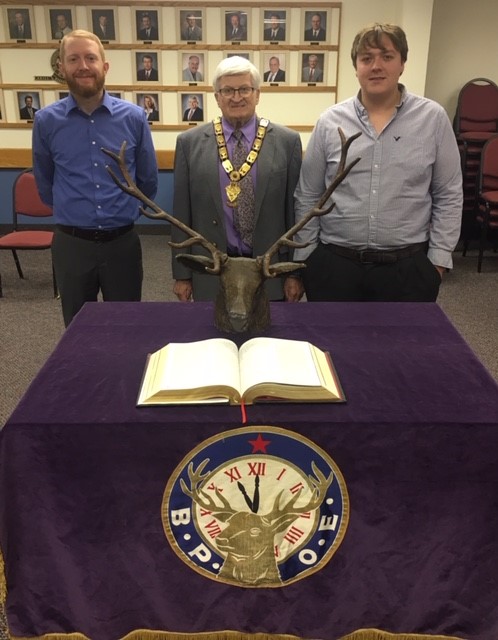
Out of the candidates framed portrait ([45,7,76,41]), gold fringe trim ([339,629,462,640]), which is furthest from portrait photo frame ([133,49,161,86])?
gold fringe trim ([339,629,462,640])

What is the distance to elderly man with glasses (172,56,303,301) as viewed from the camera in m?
2.35

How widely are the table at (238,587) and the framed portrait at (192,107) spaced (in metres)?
5.29

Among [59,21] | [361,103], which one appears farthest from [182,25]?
[361,103]

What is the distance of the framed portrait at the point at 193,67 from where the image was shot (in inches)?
236

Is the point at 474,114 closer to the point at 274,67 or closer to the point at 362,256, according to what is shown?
the point at 274,67

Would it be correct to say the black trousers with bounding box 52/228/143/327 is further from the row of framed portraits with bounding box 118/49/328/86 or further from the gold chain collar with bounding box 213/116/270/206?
the row of framed portraits with bounding box 118/49/328/86

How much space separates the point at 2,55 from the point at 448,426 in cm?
624

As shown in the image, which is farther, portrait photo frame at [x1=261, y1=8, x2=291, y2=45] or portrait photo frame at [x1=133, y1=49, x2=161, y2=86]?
portrait photo frame at [x1=133, y1=49, x2=161, y2=86]

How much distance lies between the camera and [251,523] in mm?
1370

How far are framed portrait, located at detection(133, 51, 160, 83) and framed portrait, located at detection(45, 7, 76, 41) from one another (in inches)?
28.4

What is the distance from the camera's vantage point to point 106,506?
1342 millimetres

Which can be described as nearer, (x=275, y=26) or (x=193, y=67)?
(x=275, y=26)

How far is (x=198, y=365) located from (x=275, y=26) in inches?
213

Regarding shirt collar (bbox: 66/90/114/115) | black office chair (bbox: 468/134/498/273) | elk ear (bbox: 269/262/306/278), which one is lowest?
black office chair (bbox: 468/134/498/273)
